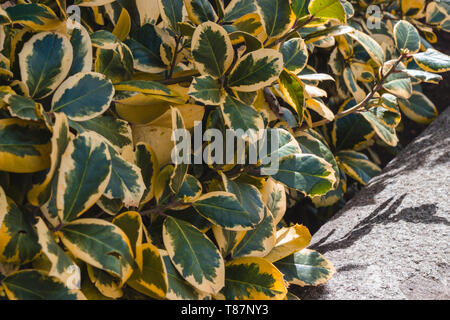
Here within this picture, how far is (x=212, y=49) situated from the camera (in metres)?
0.80

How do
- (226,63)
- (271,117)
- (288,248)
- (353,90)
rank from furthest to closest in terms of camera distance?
(353,90) → (271,117) → (288,248) → (226,63)

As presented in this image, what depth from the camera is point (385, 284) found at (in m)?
0.91

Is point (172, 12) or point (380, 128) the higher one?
point (172, 12)

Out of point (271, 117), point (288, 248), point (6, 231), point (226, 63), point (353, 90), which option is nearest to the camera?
point (6, 231)

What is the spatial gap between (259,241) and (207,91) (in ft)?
1.02

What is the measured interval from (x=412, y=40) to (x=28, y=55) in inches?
38.4

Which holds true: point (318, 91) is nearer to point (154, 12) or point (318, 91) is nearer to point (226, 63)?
point (226, 63)

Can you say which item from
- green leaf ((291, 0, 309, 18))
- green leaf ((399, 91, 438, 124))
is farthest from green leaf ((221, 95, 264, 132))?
green leaf ((399, 91, 438, 124))

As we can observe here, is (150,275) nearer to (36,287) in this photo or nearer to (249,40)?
(36,287)

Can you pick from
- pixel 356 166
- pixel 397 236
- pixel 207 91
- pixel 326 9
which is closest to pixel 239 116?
pixel 207 91

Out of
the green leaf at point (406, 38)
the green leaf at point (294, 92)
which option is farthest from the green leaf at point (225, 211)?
the green leaf at point (406, 38)

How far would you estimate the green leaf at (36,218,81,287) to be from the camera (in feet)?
1.82
